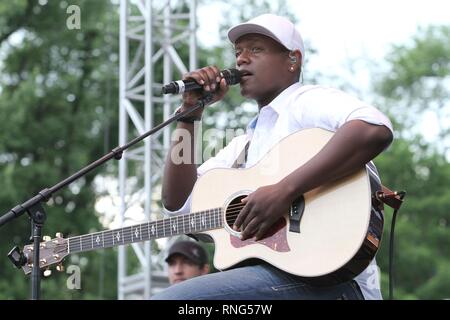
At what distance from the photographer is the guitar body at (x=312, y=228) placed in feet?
11.3

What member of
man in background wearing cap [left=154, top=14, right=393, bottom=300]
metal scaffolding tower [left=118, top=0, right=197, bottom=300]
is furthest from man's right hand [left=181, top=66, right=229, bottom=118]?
metal scaffolding tower [left=118, top=0, right=197, bottom=300]

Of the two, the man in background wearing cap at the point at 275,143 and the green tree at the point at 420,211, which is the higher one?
the green tree at the point at 420,211

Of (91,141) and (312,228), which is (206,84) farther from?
(91,141)

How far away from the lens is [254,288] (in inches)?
137

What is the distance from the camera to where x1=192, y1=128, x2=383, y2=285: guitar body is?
3447 millimetres

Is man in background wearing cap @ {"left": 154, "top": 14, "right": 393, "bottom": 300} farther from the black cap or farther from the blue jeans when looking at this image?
the black cap

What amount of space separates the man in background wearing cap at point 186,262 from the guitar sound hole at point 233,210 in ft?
10.7

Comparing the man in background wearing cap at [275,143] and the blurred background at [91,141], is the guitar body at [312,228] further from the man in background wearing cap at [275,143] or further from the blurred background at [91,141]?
the blurred background at [91,141]

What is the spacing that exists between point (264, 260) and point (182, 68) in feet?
19.6

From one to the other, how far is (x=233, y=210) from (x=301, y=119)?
0.46 meters

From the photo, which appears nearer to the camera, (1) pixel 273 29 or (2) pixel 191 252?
(1) pixel 273 29

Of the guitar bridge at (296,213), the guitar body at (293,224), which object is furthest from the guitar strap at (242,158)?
the guitar bridge at (296,213)

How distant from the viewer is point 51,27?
66.5 ft

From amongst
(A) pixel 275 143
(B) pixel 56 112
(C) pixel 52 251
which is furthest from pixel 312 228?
(B) pixel 56 112
